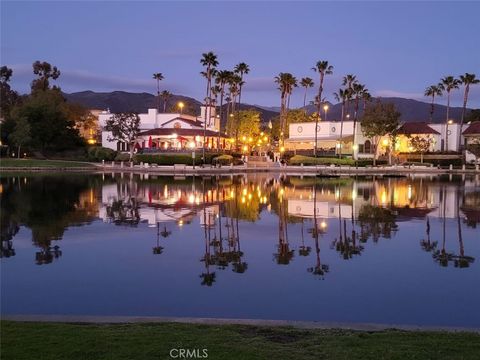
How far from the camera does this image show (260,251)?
16.2 metres

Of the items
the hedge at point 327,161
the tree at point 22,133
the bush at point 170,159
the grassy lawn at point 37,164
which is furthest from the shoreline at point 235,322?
the tree at point 22,133

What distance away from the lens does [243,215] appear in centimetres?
2448

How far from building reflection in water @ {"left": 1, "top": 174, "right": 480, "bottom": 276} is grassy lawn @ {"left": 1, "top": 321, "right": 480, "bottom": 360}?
16.7 ft

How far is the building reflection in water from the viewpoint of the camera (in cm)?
1612

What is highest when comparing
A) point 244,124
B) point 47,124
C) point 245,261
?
point 244,124

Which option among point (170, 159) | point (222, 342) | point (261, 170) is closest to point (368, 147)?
point (261, 170)

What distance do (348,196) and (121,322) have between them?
2769 cm

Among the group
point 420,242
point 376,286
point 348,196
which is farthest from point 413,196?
point 376,286

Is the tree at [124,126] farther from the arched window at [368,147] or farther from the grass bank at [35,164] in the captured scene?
the arched window at [368,147]

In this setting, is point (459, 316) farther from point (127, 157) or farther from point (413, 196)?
point (127, 157)

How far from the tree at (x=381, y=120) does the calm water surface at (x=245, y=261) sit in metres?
53.0

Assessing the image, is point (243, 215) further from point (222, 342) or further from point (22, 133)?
point (22, 133)
